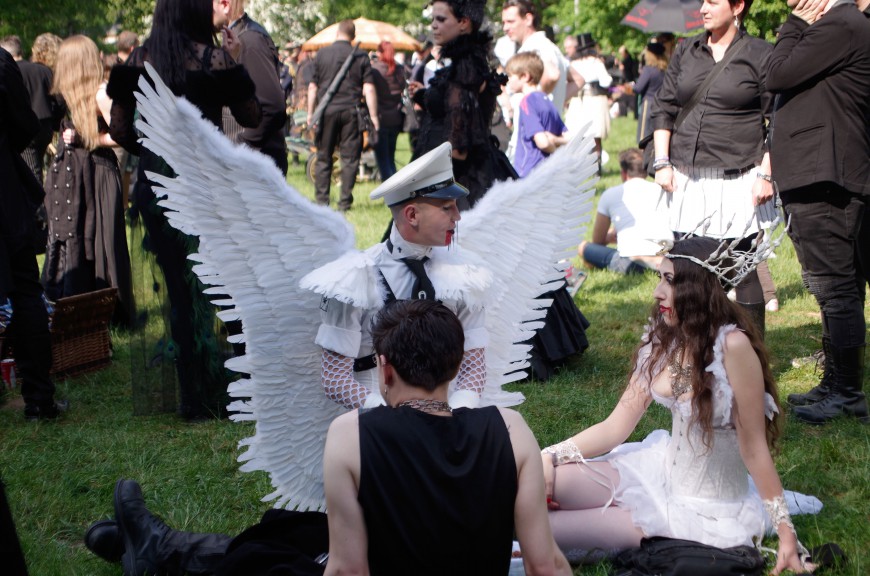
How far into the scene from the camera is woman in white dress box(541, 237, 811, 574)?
2.93m

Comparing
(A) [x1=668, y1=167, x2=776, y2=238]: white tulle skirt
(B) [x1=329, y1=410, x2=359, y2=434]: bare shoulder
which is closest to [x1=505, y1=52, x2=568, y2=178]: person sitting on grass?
(A) [x1=668, y1=167, x2=776, y2=238]: white tulle skirt

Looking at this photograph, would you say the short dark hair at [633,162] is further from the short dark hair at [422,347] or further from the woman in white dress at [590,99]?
the short dark hair at [422,347]

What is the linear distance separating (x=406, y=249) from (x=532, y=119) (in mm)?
4739

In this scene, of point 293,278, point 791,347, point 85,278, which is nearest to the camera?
point 293,278

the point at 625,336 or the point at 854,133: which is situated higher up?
the point at 854,133

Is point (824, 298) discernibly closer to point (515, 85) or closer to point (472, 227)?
point (472, 227)

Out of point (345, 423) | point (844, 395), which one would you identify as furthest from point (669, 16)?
point (345, 423)

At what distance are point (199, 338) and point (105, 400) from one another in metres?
0.91

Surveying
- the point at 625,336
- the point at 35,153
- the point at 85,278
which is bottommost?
the point at 625,336

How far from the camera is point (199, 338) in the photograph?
4.56 meters

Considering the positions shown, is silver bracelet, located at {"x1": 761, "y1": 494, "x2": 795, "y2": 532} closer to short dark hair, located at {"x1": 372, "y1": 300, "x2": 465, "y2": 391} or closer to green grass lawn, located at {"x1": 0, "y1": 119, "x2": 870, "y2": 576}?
green grass lawn, located at {"x1": 0, "y1": 119, "x2": 870, "y2": 576}

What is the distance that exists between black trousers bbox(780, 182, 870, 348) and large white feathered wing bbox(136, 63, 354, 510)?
225 centimetres

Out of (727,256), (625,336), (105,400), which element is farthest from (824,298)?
(105,400)

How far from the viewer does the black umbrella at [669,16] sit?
12188 millimetres
